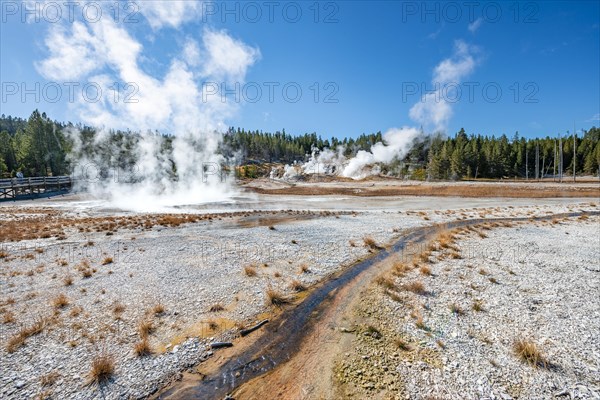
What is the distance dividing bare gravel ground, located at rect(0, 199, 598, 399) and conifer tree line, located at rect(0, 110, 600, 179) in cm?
4696

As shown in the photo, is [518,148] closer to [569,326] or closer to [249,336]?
[569,326]

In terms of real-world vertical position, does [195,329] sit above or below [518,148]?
below

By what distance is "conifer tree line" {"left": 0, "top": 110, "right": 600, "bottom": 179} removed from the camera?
72.6 m

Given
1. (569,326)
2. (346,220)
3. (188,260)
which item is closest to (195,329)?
(188,260)

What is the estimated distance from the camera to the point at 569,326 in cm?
937

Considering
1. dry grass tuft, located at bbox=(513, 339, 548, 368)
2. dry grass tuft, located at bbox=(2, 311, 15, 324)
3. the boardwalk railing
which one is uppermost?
the boardwalk railing

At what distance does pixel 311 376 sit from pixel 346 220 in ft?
82.7

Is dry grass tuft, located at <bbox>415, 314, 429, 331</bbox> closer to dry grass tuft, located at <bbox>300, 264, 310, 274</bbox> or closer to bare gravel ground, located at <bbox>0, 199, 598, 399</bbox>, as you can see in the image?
bare gravel ground, located at <bbox>0, 199, 598, 399</bbox>

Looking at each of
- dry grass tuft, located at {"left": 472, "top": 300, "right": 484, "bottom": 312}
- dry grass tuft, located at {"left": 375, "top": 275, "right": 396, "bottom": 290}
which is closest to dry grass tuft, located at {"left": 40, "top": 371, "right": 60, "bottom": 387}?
dry grass tuft, located at {"left": 375, "top": 275, "right": 396, "bottom": 290}

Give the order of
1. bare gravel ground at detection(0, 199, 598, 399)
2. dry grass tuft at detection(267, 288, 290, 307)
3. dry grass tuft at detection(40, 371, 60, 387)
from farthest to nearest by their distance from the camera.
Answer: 1. dry grass tuft at detection(267, 288, 290, 307)
2. bare gravel ground at detection(0, 199, 598, 399)
3. dry grass tuft at detection(40, 371, 60, 387)

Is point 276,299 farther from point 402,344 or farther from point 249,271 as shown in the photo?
point 402,344

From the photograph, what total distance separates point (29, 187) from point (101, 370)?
226 feet

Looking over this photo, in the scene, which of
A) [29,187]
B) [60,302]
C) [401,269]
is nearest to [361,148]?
[29,187]

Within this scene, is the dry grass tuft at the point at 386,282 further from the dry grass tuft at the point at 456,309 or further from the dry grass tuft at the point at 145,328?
the dry grass tuft at the point at 145,328
